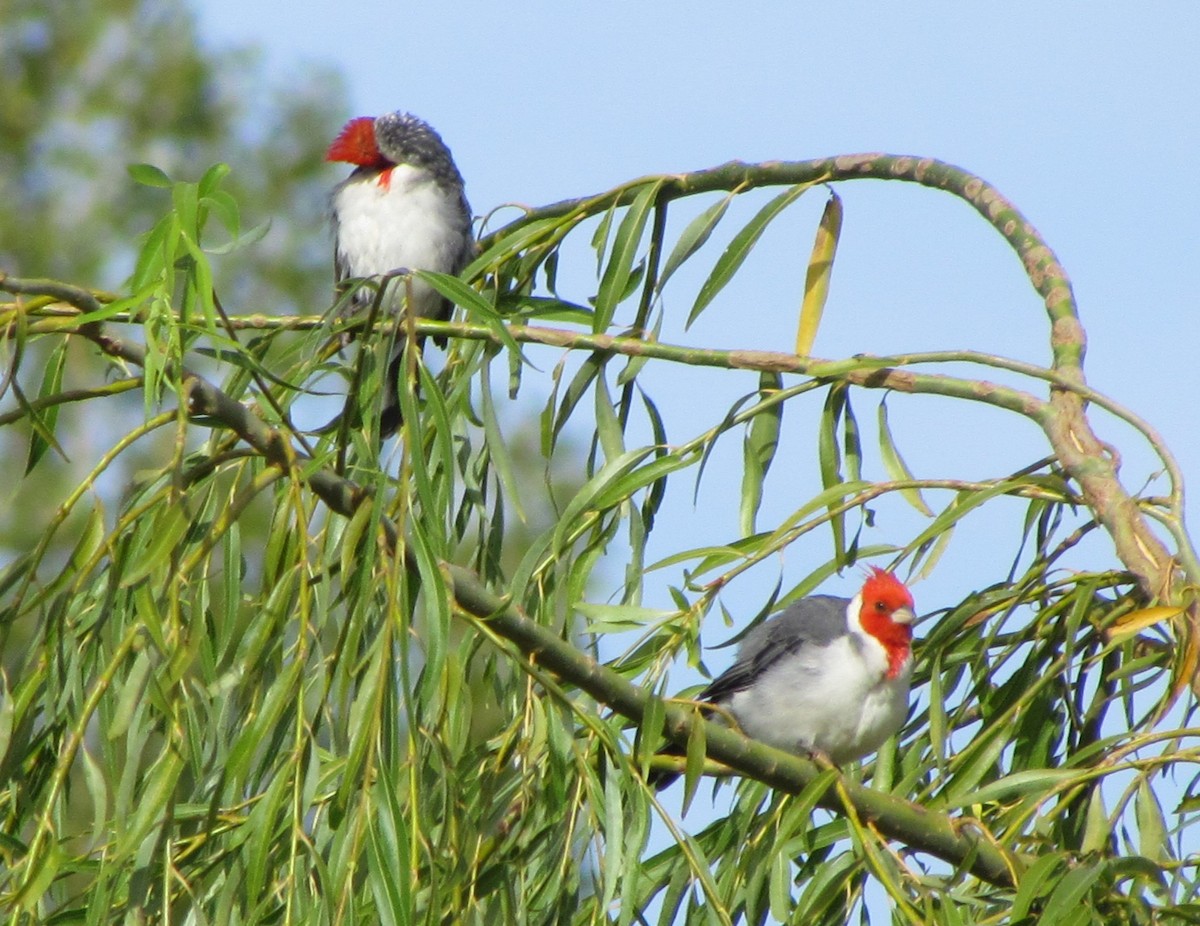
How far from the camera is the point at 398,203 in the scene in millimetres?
4539

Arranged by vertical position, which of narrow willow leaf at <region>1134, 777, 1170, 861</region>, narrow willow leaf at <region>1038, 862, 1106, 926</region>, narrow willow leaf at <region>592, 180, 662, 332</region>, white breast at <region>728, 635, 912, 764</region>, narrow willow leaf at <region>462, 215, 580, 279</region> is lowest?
narrow willow leaf at <region>1038, 862, 1106, 926</region>

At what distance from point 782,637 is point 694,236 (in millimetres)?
1256

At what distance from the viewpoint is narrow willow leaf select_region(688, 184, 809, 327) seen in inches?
96.1

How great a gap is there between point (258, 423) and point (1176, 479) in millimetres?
1133

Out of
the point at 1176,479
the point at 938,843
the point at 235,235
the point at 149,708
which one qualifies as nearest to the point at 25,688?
the point at 149,708

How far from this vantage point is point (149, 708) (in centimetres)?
191

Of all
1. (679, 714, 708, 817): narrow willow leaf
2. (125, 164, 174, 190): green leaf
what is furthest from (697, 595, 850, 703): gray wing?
(125, 164, 174, 190): green leaf

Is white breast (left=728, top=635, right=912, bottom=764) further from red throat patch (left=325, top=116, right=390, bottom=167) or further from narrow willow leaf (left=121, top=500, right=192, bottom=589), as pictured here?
red throat patch (left=325, top=116, right=390, bottom=167)

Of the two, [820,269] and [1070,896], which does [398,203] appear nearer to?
[820,269]

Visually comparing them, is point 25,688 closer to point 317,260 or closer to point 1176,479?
point 1176,479

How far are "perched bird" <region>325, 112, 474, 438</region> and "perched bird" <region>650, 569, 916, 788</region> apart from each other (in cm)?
156

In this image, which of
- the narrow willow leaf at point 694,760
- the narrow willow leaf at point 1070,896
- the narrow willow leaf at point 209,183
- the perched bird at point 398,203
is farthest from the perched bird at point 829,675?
the narrow willow leaf at point 209,183

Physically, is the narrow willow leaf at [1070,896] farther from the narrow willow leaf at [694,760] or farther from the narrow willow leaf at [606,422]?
the narrow willow leaf at [606,422]

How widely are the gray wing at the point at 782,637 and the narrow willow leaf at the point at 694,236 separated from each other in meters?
1.16
